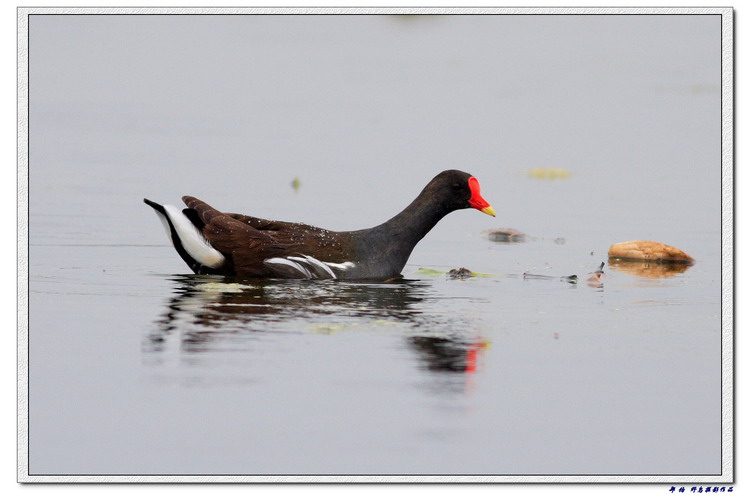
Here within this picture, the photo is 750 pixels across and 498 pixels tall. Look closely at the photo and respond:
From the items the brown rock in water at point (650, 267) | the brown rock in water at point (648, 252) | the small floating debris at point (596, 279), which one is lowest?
the small floating debris at point (596, 279)

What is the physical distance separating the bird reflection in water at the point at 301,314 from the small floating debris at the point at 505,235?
2974mm

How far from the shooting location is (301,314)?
971 centimetres

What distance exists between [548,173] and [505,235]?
4.83 m

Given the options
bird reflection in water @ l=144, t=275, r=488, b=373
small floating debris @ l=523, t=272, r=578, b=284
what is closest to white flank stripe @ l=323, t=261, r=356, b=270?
bird reflection in water @ l=144, t=275, r=488, b=373

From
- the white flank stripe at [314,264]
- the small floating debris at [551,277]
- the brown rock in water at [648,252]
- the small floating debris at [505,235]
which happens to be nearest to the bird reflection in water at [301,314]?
the white flank stripe at [314,264]

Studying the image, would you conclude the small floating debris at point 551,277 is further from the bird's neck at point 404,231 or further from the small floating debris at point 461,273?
the bird's neck at point 404,231

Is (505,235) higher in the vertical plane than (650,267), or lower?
higher

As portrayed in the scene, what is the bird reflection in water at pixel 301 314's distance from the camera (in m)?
8.75

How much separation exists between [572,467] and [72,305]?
4574 mm

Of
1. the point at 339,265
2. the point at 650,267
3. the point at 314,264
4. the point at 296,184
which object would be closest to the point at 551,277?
the point at 650,267

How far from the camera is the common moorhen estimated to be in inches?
451

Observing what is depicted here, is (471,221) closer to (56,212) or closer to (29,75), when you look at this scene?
(56,212)

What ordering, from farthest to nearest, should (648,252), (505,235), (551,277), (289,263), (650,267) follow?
1. (505,235)
2. (648,252)
3. (650,267)
4. (551,277)
5. (289,263)

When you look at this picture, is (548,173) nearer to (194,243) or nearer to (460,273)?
(460,273)
